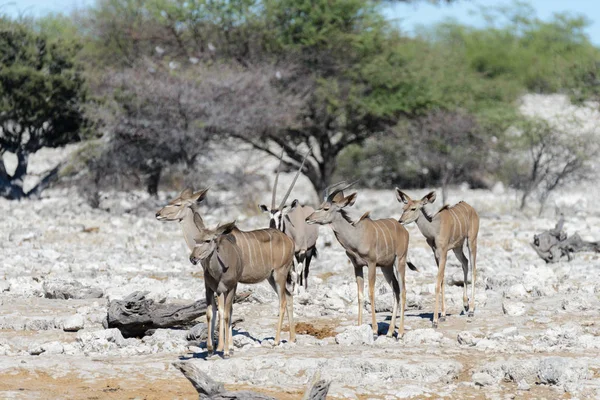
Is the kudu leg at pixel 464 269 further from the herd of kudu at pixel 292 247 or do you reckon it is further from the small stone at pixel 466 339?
the small stone at pixel 466 339

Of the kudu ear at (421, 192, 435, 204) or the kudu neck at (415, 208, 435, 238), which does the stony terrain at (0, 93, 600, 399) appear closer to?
the kudu neck at (415, 208, 435, 238)

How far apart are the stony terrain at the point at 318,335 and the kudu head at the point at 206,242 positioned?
862 mm

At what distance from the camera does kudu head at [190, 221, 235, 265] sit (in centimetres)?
837

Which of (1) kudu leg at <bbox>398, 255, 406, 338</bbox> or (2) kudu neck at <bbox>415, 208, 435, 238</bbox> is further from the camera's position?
(2) kudu neck at <bbox>415, 208, 435, 238</bbox>

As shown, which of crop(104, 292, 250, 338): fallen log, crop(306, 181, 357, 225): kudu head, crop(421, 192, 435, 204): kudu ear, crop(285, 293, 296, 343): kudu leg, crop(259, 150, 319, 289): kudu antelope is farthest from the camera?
crop(259, 150, 319, 289): kudu antelope

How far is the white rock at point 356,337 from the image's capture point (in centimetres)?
934

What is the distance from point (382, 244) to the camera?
978 centimetres

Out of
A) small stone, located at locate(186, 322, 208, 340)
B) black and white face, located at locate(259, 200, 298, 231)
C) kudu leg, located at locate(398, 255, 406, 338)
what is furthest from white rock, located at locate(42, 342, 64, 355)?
black and white face, located at locate(259, 200, 298, 231)

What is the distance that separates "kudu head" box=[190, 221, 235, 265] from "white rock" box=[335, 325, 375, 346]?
150 centimetres

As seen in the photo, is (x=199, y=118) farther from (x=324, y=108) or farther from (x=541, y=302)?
(x=541, y=302)

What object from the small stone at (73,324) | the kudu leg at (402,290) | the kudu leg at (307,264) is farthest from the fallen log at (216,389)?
the kudu leg at (307,264)

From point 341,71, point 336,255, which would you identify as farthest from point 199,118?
point 336,255

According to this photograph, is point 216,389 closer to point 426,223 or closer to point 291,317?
point 291,317

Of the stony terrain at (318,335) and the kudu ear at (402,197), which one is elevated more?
the kudu ear at (402,197)
